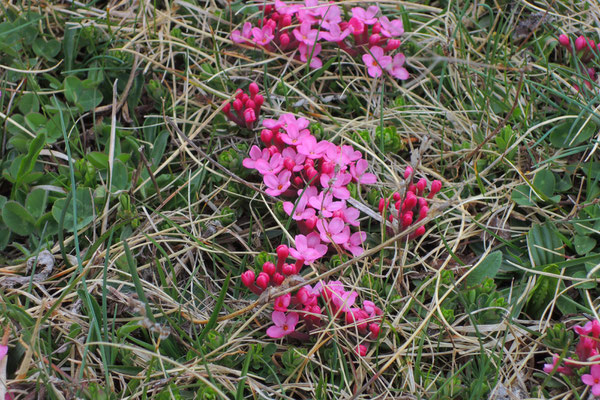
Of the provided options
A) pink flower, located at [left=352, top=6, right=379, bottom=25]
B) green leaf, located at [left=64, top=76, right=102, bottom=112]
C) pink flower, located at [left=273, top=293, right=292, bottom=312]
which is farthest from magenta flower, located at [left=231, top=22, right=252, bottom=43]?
pink flower, located at [left=273, top=293, right=292, bottom=312]

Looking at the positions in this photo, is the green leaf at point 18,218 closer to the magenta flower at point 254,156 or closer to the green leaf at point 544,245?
the magenta flower at point 254,156

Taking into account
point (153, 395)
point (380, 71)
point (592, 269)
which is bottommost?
point (153, 395)

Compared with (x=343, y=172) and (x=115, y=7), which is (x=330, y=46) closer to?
(x=343, y=172)

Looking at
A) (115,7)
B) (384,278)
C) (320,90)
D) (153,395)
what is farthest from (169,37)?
(153,395)

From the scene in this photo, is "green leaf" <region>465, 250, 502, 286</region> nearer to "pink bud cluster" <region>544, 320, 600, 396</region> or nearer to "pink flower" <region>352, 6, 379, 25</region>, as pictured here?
"pink bud cluster" <region>544, 320, 600, 396</region>

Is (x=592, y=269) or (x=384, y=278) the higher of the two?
(x=592, y=269)

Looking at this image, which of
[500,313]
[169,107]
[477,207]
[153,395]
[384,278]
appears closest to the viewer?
[153,395]
